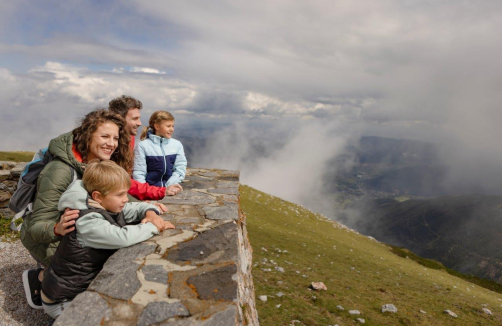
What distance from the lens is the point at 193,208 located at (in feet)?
22.8

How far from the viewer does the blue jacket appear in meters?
7.97

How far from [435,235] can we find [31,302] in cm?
23700

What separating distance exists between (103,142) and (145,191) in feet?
6.42

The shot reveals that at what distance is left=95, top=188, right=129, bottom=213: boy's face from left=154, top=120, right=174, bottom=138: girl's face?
3.83 metres

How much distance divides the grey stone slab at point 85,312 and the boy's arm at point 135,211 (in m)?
1.89

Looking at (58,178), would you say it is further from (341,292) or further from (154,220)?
A: (341,292)

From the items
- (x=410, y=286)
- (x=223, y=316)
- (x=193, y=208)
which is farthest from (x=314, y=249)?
Result: (x=223, y=316)

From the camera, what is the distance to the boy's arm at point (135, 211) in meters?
5.36

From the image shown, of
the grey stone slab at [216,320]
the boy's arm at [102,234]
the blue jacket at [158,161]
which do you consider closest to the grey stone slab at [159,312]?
the grey stone slab at [216,320]

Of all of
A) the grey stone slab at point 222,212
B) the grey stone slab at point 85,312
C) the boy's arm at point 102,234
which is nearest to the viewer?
the grey stone slab at point 85,312

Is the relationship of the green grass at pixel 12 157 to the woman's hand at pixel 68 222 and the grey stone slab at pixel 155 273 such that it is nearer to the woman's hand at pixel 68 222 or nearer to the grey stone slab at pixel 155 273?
the woman's hand at pixel 68 222

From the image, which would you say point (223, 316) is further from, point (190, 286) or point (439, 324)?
point (439, 324)

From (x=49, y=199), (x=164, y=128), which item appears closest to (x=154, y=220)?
(x=49, y=199)

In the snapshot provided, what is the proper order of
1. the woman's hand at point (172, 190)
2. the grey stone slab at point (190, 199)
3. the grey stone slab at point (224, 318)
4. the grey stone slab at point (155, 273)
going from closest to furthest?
1. the grey stone slab at point (224, 318)
2. the grey stone slab at point (155, 273)
3. the grey stone slab at point (190, 199)
4. the woman's hand at point (172, 190)
